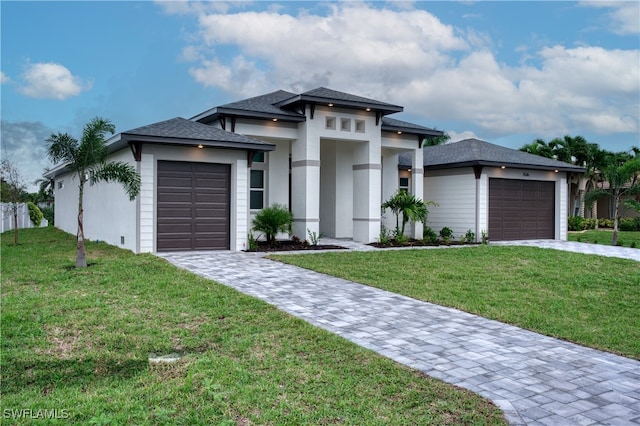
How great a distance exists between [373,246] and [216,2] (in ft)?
30.7

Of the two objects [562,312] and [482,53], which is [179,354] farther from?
[482,53]

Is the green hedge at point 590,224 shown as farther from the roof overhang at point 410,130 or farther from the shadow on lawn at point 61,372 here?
the shadow on lawn at point 61,372

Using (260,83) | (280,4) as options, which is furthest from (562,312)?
(260,83)

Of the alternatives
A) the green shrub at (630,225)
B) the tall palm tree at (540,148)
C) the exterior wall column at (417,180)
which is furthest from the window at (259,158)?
the green shrub at (630,225)

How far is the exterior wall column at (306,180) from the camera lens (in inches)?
642

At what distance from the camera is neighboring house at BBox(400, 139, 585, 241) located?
19.0 meters

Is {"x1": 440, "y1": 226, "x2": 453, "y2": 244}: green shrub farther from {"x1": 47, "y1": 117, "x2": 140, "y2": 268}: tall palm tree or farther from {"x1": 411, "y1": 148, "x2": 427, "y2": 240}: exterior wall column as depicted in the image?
{"x1": 47, "y1": 117, "x2": 140, "y2": 268}: tall palm tree

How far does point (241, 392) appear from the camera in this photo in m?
4.21

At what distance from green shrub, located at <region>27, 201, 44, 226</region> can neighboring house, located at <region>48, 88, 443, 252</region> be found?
12239mm

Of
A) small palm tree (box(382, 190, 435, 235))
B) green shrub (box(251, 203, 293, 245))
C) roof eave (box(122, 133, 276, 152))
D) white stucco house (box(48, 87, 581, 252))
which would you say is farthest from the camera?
small palm tree (box(382, 190, 435, 235))

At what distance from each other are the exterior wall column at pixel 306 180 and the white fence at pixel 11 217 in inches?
524

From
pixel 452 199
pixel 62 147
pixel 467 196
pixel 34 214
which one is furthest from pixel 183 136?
pixel 34 214

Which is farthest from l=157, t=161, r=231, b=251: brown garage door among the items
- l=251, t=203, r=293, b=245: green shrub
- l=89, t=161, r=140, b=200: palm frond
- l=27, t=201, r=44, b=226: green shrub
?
l=27, t=201, r=44, b=226: green shrub

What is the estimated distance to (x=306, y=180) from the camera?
53.4ft
